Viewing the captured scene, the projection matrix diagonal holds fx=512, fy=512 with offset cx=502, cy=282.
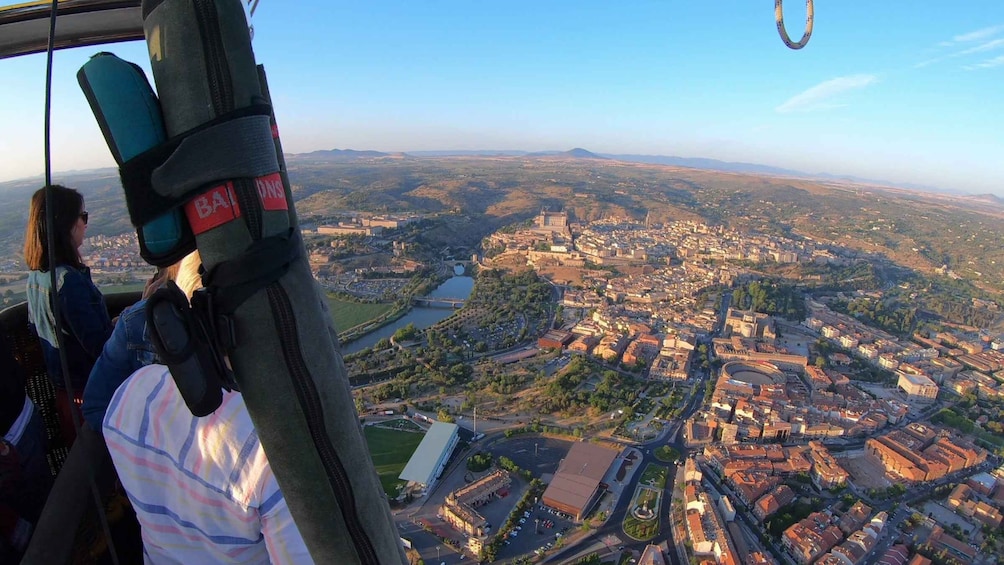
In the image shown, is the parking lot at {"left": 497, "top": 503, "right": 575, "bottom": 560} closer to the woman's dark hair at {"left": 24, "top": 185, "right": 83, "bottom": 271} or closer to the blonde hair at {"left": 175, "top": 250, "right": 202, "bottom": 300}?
the woman's dark hair at {"left": 24, "top": 185, "right": 83, "bottom": 271}

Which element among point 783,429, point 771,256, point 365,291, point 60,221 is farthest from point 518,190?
point 60,221

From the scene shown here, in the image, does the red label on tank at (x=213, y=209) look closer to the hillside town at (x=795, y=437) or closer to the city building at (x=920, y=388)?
the hillside town at (x=795, y=437)

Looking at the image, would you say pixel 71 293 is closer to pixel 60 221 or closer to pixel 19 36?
pixel 60 221

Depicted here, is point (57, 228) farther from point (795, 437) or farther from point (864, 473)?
point (795, 437)

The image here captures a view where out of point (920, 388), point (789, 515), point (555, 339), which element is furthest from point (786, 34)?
point (920, 388)

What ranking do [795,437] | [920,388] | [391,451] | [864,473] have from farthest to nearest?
1. [920,388]
2. [795,437]
3. [864,473]
4. [391,451]
